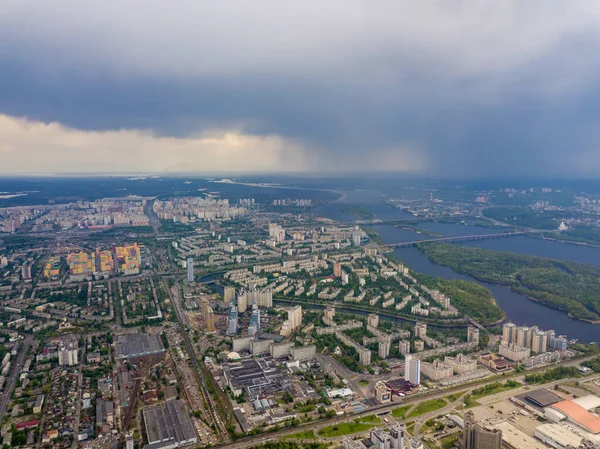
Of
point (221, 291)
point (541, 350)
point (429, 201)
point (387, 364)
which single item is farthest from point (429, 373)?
point (429, 201)

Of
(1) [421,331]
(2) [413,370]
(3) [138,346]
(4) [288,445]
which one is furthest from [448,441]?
(3) [138,346]

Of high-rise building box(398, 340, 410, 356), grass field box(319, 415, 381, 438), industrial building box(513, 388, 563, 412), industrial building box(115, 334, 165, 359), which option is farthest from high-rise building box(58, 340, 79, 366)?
industrial building box(513, 388, 563, 412)

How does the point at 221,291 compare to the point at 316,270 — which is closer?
the point at 221,291

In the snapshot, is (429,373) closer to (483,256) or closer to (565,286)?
(565,286)

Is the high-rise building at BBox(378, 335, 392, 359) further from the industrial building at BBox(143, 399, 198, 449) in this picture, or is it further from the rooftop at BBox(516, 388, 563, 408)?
the industrial building at BBox(143, 399, 198, 449)

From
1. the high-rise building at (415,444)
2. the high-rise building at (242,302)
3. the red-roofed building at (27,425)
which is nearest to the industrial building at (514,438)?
the high-rise building at (415,444)

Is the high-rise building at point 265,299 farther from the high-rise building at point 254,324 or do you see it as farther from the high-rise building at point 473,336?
the high-rise building at point 473,336
